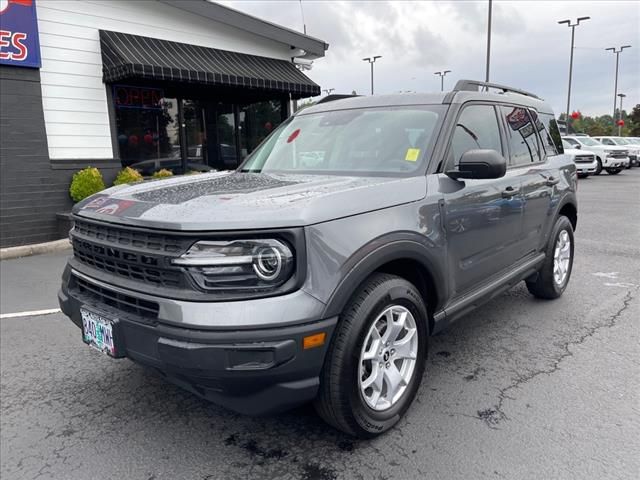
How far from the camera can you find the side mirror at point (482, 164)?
283cm

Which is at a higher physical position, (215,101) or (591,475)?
(215,101)

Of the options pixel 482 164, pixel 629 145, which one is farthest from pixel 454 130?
pixel 629 145

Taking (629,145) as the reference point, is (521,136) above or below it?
above

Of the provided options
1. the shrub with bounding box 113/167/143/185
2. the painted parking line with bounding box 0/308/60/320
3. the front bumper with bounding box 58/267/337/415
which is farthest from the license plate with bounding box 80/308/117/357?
the shrub with bounding box 113/167/143/185

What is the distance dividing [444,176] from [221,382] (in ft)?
5.92

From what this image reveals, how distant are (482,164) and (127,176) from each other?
313 inches

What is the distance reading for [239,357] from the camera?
2.03 metres

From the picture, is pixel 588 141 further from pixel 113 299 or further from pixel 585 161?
pixel 113 299

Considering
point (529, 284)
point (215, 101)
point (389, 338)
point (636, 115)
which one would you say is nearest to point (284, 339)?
point (389, 338)

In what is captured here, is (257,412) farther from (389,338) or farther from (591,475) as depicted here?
(591,475)

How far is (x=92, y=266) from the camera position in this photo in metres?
2.73

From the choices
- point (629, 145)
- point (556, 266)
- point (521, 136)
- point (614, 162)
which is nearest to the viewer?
point (521, 136)

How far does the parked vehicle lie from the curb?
5.87 meters

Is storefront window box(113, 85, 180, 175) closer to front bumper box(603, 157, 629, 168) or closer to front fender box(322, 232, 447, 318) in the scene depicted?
front fender box(322, 232, 447, 318)
